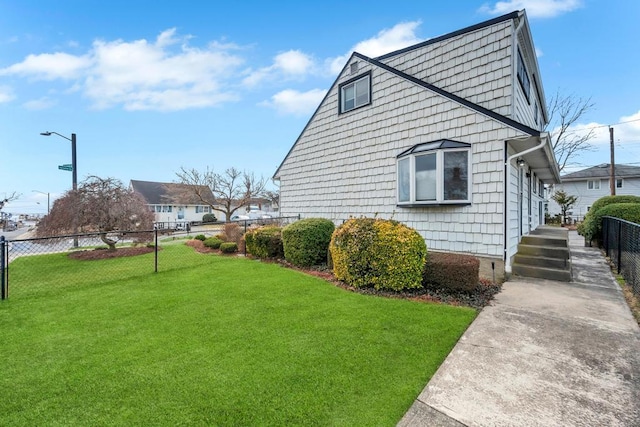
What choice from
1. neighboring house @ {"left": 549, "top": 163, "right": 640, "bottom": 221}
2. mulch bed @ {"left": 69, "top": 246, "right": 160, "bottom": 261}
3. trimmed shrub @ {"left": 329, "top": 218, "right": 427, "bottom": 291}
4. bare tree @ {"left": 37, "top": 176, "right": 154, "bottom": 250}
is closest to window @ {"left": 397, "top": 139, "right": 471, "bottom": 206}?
trimmed shrub @ {"left": 329, "top": 218, "right": 427, "bottom": 291}

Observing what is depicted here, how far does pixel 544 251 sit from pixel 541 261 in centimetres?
38

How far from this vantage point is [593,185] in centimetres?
2823

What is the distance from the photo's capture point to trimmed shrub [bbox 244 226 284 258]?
350 inches

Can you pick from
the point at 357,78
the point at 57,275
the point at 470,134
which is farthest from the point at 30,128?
the point at 470,134

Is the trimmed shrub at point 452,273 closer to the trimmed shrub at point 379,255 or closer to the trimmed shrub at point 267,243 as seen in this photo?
the trimmed shrub at point 379,255

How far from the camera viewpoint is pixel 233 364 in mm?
2910

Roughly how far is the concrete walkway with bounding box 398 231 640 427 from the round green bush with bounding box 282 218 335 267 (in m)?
4.29

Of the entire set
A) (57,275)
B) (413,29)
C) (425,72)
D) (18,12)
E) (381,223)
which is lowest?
(57,275)

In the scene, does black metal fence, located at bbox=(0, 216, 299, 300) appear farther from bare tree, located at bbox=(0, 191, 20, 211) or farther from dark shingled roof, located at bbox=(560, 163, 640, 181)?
dark shingled roof, located at bbox=(560, 163, 640, 181)

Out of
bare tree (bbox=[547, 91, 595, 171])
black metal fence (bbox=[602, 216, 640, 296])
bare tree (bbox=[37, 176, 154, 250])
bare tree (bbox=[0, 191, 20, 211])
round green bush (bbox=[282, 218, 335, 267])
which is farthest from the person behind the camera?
bare tree (bbox=[0, 191, 20, 211])

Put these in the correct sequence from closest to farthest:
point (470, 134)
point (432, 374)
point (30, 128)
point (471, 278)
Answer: point (432, 374) < point (471, 278) < point (470, 134) < point (30, 128)

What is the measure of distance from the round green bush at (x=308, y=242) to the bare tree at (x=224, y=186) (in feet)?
75.4

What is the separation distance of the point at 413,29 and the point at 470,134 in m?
6.11

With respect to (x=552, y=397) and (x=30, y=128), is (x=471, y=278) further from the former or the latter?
(x=30, y=128)
